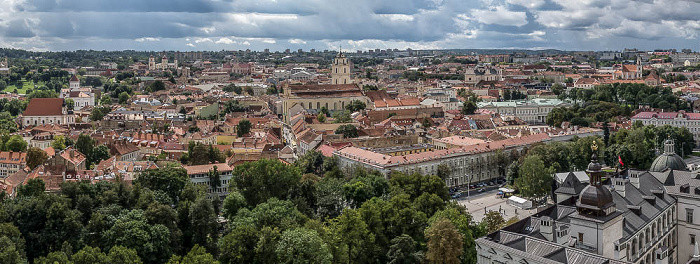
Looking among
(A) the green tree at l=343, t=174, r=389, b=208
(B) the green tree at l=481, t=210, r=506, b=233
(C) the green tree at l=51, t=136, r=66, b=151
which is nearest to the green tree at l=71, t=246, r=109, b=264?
(A) the green tree at l=343, t=174, r=389, b=208

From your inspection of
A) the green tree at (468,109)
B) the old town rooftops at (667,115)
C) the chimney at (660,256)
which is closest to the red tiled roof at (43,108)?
the green tree at (468,109)

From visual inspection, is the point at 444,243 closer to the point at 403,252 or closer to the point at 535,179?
the point at 403,252

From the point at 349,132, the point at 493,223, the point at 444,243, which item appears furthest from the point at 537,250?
the point at 349,132

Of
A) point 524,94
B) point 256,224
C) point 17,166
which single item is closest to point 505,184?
point 256,224

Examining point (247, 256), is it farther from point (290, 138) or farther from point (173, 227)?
point (290, 138)

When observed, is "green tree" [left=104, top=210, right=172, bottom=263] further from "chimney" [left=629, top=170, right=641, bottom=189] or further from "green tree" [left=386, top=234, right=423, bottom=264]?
"chimney" [left=629, top=170, right=641, bottom=189]

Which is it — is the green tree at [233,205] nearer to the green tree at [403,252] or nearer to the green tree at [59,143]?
the green tree at [403,252]
